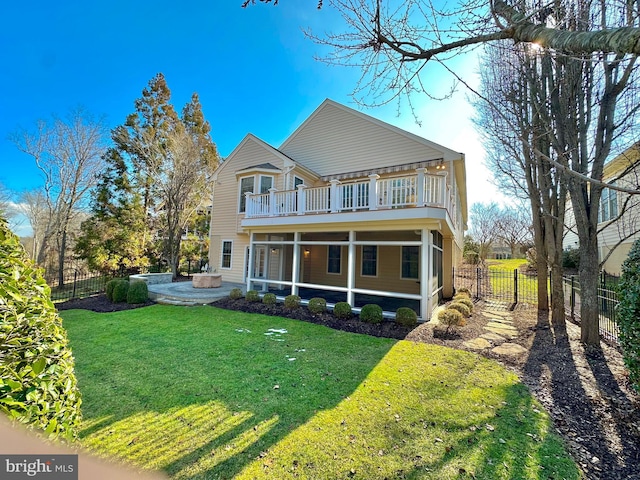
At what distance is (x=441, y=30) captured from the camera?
3570 mm

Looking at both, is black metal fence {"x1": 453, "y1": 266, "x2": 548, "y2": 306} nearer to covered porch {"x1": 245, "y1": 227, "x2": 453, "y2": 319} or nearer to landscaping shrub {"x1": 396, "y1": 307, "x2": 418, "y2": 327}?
covered porch {"x1": 245, "y1": 227, "x2": 453, "y2": 319}

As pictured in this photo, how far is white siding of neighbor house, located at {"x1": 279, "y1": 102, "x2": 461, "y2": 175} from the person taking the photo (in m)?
11.9

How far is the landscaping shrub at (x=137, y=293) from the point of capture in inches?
428

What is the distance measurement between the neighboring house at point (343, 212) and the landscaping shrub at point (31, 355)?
287 inches

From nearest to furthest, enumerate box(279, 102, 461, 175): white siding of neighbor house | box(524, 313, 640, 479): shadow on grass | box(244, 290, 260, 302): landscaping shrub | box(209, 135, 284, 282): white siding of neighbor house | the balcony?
box(524, 313, 640, 479): shadow on grass < the balcony < box(244, 290, 260, 302): landscaping shrub < box(279, 102, 461, 175): white siding of neighbor house < box(209, 135, 284, 282): white siding of neighbor house

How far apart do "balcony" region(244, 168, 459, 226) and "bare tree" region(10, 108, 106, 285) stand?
600 inches

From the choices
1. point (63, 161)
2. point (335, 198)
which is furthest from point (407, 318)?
point (63, 161)

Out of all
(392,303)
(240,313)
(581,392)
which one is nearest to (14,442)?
(581,392)

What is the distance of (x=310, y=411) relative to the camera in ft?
11.9

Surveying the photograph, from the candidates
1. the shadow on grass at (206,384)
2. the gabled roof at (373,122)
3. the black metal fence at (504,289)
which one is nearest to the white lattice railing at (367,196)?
the gabled roof at (373,122)

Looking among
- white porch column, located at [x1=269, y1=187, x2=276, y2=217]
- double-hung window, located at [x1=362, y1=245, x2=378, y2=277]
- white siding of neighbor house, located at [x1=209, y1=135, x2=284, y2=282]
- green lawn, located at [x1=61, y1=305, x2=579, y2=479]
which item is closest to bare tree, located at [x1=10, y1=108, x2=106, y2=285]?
white siding of neighbor house, located at [x1=209, y1=135, x2=284, y2=282]

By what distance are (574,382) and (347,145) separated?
11.5 metres

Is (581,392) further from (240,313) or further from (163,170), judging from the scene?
(163,170)

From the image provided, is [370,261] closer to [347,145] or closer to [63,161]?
[347,145]
